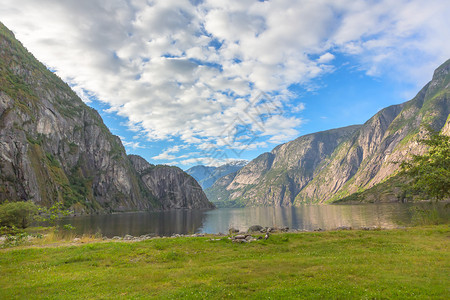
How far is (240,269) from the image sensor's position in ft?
54.4

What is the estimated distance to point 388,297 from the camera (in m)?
11.1

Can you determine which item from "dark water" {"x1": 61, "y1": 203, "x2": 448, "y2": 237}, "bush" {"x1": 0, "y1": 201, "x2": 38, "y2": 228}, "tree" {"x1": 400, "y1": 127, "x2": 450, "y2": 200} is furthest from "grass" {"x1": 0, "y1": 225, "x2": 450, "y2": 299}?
"bush" {"x1": 0, "y1": 201, "x2": 38, "y2": 228}

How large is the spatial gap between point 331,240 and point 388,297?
14863mm

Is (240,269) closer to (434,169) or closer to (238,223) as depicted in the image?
(434,169)

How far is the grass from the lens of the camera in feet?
41.1

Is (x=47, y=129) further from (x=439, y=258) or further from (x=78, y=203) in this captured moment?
(x=439, y=258)

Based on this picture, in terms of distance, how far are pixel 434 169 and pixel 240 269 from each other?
90.9 feet

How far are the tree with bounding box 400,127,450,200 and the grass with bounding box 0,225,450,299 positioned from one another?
6.40 metres

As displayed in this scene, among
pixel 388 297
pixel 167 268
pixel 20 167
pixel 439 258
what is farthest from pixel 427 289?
pixel 20 167

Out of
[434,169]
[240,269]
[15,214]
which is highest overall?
[434,169]

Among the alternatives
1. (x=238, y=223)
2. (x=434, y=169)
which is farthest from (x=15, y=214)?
(x=434, y=169)

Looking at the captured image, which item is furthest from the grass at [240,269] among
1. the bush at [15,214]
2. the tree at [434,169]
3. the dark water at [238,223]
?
the bush at [15,214]

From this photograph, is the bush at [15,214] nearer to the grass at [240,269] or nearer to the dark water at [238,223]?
the dark water at [238,223]

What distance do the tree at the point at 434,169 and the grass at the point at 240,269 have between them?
6405 mm
